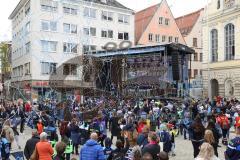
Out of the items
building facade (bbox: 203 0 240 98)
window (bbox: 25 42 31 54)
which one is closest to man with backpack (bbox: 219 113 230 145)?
building facade (bbox: 203 0 240 98)

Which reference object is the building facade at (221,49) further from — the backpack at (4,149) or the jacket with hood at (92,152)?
the jacket with hood at (92,152)

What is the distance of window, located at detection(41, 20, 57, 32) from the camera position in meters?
46.0

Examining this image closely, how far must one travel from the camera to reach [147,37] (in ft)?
181

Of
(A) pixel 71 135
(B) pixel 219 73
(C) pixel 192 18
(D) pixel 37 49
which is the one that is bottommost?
(A) pixel 71 135

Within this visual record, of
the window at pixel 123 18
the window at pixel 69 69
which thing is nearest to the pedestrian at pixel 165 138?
the window at pixel 69 69

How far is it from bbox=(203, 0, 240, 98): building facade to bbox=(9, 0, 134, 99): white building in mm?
13756

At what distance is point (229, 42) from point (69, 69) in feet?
55.5

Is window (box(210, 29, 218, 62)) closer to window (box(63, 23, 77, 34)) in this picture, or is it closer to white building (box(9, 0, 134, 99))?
white building (box(9, 0, 134, 99))

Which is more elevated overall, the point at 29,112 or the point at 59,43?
the point at 59,43

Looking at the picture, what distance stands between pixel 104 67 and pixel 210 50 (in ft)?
44.4

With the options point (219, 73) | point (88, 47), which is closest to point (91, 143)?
point (219, 73)

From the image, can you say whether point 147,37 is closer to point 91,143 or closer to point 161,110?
point 161,110

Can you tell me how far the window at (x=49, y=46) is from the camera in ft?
152

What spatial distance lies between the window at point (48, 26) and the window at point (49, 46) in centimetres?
150
